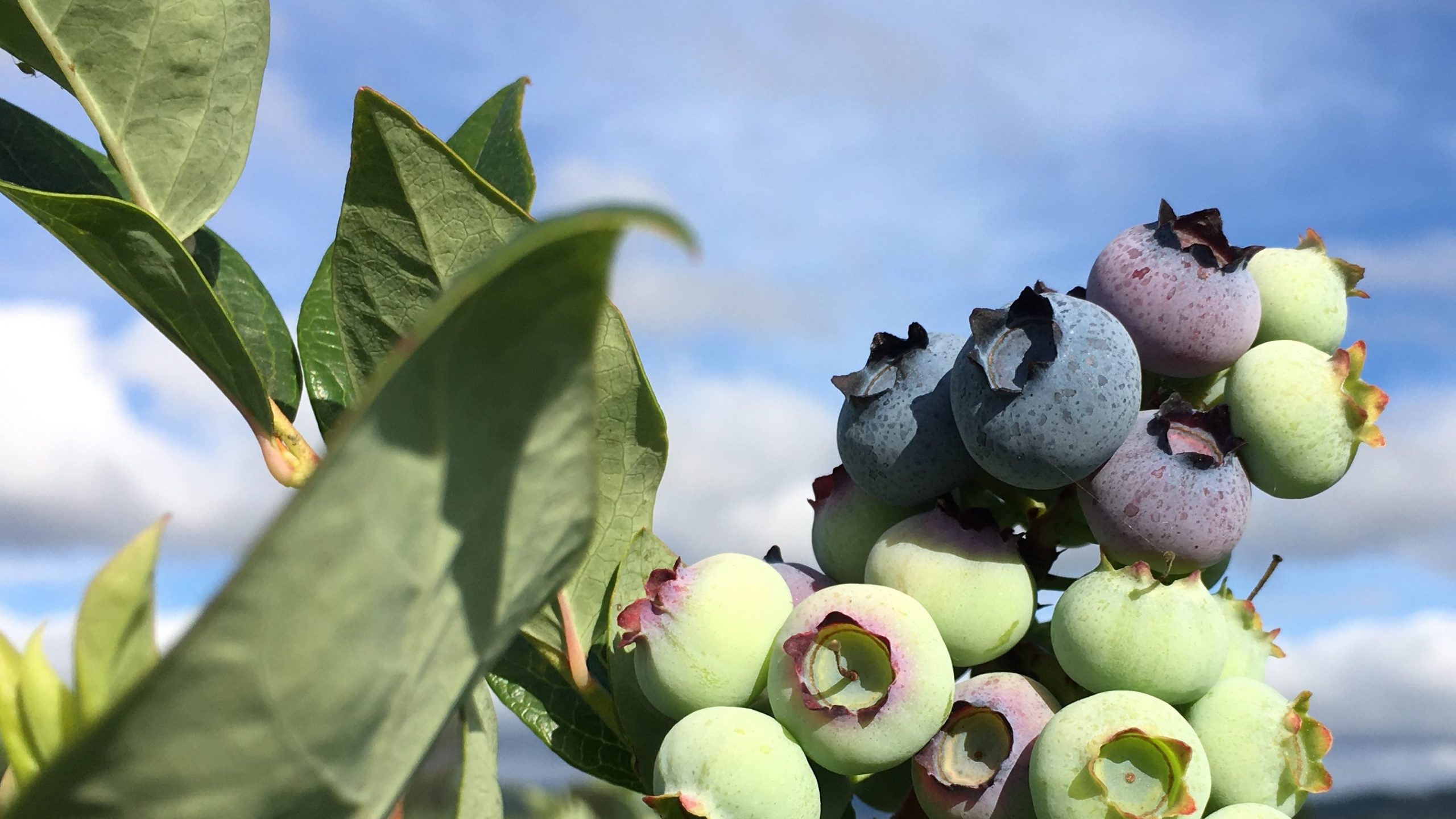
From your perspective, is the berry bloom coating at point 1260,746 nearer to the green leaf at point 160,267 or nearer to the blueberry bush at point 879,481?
the blueberry bush at point 879,481

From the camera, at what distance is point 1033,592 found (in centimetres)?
83

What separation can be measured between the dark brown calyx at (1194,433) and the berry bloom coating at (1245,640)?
143mm

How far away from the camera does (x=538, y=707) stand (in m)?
0.92

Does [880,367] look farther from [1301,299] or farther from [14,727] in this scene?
[14,727]

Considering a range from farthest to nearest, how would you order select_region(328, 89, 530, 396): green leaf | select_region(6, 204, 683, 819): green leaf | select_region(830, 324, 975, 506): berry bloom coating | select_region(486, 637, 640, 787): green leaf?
select_region(486, 637, 640, 787): green leaf, select_region(830, 324, 975, 506): berry bloom coating, select_region(328, 89, 530, 396): green leaf, select_region(6, 204, 683, 819): green leaf

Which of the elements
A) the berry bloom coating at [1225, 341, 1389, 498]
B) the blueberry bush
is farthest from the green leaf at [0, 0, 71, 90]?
the berry bloom coating at [1225, 341, 1389, 498]

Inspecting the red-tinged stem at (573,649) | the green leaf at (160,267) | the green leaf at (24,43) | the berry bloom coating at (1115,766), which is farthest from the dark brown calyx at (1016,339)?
the green leaf at (24,43)

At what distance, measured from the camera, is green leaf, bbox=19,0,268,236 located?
0.81 metres

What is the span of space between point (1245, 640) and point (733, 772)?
449 mm

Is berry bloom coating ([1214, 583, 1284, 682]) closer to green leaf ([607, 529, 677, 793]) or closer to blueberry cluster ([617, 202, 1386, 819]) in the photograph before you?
blueberry cluster ([617, 202, 1386, 819])

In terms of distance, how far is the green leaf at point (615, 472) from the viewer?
82cm

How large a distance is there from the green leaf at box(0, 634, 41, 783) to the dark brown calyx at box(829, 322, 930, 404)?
1.81 feet

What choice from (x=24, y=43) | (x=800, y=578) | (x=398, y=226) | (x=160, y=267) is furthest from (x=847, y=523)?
(x=24, y=43)

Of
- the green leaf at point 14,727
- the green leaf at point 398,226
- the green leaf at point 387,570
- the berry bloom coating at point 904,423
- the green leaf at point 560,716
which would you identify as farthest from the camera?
the green leaf at point 560,716
